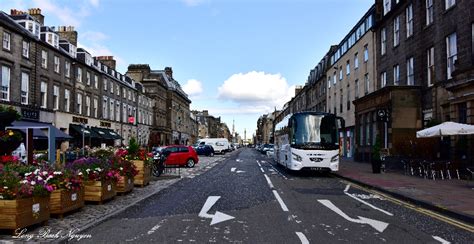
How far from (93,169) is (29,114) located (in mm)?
24612

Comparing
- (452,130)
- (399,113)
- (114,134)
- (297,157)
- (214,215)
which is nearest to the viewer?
(214,215)

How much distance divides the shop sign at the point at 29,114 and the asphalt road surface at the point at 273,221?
2278cm

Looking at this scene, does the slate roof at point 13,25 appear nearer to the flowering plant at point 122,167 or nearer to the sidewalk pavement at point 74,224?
the flowering plant at point 122,167

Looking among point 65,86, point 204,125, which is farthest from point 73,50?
point 204,125

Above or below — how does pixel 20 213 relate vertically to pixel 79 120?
below

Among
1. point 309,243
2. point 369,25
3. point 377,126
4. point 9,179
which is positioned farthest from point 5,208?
point 369,25

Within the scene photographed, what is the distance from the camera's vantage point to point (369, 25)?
39219mm

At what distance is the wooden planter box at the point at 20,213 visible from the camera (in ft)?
25.3

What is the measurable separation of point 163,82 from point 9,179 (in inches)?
3103

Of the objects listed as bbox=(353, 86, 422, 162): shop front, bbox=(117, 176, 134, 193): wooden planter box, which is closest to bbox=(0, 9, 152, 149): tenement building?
bbox=(117, 176, 134, 193): wooden planter box

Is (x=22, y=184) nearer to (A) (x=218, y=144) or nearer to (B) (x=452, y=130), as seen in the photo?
(B) (x=452, y=130)

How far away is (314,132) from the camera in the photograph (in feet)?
72.7

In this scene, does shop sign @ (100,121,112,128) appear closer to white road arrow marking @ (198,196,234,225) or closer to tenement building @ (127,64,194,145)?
tenement building @ (127,64,194,145)

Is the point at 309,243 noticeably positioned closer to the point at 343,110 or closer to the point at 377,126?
the point at 377,126
